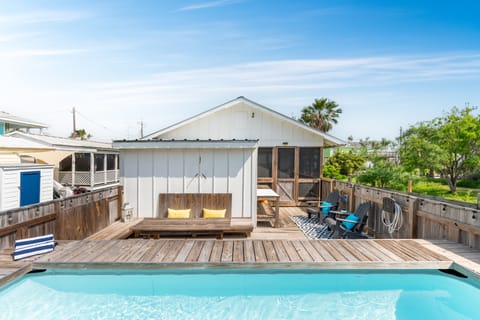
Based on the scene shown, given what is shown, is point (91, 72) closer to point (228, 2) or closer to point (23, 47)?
point (23, 47)

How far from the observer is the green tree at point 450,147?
52.6ft

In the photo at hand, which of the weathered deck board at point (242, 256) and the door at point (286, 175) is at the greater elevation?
the door at point (286, 175)

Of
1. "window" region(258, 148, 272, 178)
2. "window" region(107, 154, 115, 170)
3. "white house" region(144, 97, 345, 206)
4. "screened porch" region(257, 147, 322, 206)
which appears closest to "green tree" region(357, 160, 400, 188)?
"white house" region(144, 97, 345, 206)

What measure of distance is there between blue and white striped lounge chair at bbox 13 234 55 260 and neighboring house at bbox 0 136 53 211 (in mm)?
4127

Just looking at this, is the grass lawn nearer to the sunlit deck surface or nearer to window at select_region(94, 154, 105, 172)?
the sunlit deck surface

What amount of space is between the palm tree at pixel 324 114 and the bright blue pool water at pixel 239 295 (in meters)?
26.9

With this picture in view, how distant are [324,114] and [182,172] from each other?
26053mm

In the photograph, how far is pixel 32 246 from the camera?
3.73 meters

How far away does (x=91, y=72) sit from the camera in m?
12.7

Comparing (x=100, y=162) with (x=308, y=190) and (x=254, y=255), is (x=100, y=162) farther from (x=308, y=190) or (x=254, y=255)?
(x=254, y=255)

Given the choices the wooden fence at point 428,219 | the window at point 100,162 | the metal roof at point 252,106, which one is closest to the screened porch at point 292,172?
the metal roof at point 252,106

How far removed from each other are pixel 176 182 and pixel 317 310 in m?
4.10

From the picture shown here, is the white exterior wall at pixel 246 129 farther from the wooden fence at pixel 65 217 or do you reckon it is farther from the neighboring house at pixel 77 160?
the neighboring house at pixel 77 160

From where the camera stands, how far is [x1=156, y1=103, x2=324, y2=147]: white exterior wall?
390 inches
